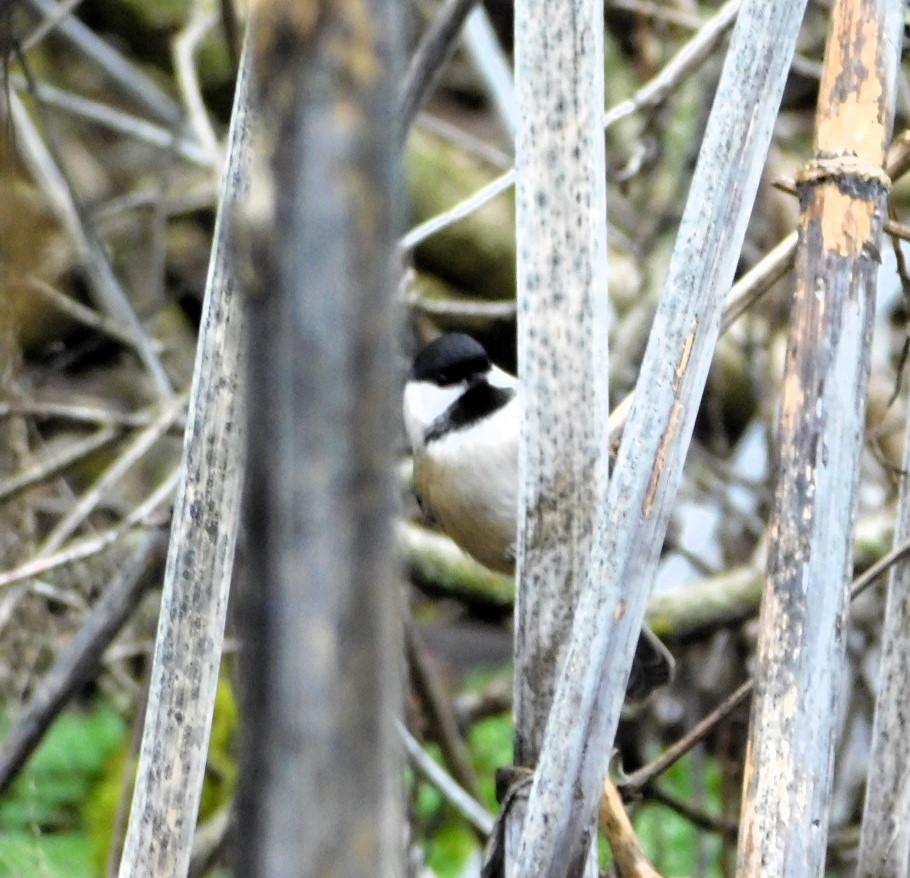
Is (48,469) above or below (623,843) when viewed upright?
above

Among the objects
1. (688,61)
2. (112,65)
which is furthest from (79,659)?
(112,65)

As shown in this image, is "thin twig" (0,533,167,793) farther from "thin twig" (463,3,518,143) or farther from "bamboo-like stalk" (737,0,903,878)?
"thin twig" (463,3,518,143)

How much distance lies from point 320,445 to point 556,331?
61cm

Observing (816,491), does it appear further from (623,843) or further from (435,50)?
(435,50)

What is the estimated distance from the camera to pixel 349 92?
482 mm

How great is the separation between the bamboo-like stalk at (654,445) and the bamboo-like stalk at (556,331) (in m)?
0.11

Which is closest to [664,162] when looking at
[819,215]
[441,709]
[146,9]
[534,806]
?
[441,709]

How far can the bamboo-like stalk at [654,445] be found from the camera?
0.93m

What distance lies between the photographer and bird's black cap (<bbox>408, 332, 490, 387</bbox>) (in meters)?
1.99

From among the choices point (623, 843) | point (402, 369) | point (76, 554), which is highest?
point (402, 369)

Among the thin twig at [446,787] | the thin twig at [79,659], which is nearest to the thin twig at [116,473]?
the thin twig at [79,659]

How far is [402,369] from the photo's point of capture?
5.89ft

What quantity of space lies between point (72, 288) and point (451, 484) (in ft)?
7.04

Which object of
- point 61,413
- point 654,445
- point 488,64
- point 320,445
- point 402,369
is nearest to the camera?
point 320,445
